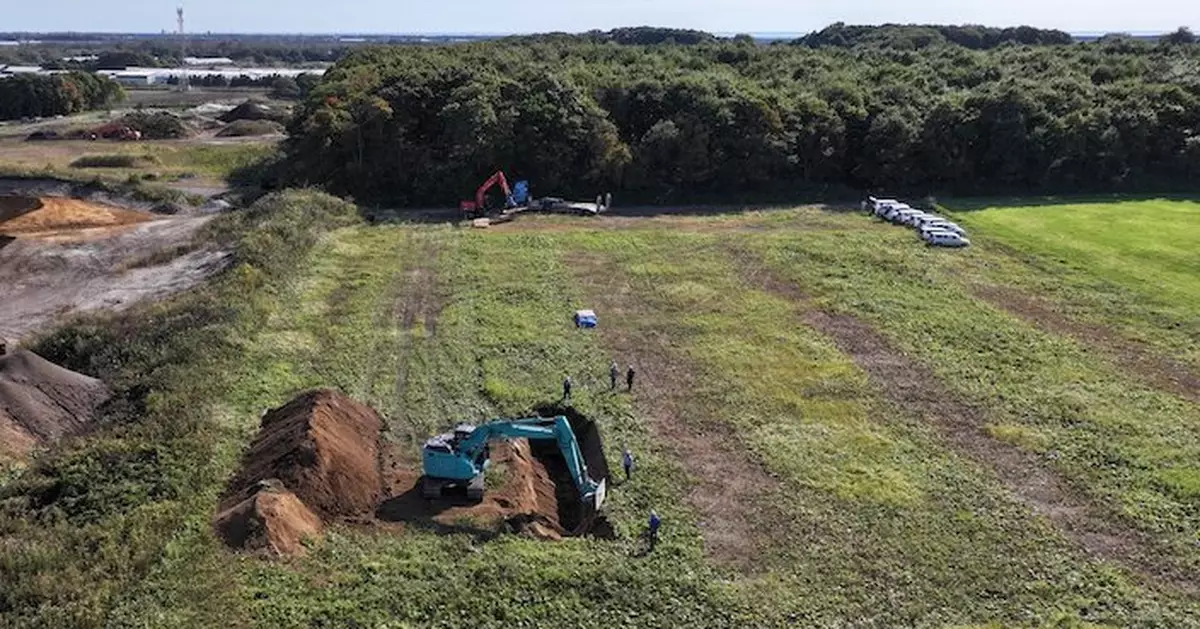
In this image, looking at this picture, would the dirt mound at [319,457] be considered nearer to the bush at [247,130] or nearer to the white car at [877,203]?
the white car at [877,203]

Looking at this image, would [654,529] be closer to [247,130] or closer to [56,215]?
[56,215]

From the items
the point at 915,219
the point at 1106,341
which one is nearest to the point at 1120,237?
the point at 915,219

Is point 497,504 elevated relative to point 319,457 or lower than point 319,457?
lower

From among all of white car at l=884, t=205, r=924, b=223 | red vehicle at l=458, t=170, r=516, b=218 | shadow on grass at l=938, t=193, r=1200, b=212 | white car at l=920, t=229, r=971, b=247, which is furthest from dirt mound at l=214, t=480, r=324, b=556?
shadow on grass at l=938, t=193, r=1200, b=212

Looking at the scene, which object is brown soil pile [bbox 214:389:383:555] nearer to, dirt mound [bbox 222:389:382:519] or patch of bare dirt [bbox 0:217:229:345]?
dirt mound [bbox 222:389:382:519]

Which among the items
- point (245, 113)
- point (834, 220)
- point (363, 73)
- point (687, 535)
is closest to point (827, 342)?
point (687, 535)

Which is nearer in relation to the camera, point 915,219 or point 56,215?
point 915,219

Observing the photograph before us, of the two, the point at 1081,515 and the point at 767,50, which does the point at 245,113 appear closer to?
the point at 767,50
